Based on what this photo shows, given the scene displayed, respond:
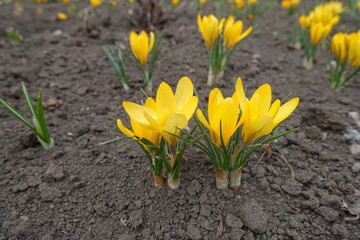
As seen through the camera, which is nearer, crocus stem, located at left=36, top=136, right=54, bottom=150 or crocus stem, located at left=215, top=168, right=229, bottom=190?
crocus stem, located at left=215, top=168, right=229, bottom=190

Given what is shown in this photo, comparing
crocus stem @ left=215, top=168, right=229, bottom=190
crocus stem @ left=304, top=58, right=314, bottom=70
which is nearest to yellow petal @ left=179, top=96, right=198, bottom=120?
crocus stem @ left=215, top=168, right=229, bottom=190

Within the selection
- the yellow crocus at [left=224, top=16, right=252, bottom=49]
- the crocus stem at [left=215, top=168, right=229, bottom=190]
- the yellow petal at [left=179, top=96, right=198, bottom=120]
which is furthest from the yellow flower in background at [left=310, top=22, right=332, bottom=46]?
the yellow petal at [left=179, top=96, right=198, bottom=120]

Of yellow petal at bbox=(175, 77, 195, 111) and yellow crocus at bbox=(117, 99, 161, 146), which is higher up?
yellow petal at bbox=(175, 77, 195, 111)

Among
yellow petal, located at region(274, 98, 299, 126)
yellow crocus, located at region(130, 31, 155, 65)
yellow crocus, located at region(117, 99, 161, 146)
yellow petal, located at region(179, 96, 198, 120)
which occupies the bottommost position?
yellow crocus, located at region(117, 99, 161, 146)

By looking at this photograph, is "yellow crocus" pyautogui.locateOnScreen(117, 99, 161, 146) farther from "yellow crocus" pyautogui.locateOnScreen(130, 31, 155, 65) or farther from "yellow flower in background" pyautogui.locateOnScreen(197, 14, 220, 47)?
"yellow flower in background" pyautogui.locateOnScreen(197, 14, 220, 47)

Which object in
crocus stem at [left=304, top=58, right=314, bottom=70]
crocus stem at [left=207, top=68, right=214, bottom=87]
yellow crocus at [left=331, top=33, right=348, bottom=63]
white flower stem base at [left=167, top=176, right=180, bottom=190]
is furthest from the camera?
crocus stem at [left=304, top=58, right=314, bottom=70]

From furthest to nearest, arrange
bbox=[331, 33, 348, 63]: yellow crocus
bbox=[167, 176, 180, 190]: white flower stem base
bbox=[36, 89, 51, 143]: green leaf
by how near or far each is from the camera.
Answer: bbox=[331, 33, 348, 63]: yellow crocus < bbox=[36, 89, 51, 143]: green leaf < bbox=[167, 176, 180, 190]: white flower stem base
